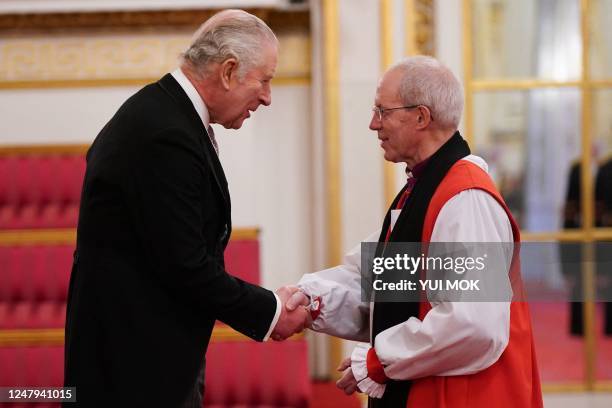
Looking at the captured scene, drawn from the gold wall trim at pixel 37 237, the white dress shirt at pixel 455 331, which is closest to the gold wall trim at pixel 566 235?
the gold wall trim at pixel 37 237

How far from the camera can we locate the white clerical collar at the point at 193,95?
2.12 metres

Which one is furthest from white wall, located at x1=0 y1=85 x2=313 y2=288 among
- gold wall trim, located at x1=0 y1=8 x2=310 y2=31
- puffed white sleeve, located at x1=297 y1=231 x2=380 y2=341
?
puffed white sleeve, located at x1=297 y1=231 x2=380 y2=341

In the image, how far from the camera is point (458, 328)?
190cm

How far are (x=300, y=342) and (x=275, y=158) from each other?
6.49ft

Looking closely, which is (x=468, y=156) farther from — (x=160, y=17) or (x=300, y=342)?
(x=160, y=17)

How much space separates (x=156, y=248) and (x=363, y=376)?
1.87 ft

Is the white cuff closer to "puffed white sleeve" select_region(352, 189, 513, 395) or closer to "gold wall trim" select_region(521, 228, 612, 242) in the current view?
"puffed white sleeve" select_region(352, 189, 513, 395)

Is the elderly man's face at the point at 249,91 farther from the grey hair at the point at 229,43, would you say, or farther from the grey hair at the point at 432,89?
the grey hair at the point at 432,89

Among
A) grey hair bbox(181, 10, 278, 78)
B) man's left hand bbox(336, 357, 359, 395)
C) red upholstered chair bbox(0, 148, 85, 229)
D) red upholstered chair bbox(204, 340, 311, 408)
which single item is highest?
grey hair bbox(181, 10, 278, 78)

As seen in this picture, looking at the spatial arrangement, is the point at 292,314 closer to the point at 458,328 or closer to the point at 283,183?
the point at 458,328

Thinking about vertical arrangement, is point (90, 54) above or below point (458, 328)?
above

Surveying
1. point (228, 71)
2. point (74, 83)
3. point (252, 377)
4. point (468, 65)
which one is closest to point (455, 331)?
point (228, 71)

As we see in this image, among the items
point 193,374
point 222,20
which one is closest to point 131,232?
point 193,374

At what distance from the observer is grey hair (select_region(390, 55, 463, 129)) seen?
6.92ft
